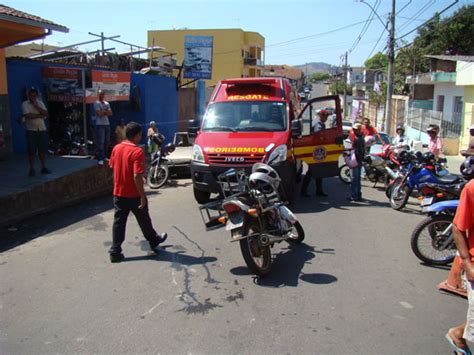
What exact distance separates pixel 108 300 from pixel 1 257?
7.36 feet

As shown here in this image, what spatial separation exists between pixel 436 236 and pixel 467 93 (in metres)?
16.4

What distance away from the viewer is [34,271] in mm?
5371

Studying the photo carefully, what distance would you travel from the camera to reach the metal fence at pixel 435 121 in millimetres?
19594

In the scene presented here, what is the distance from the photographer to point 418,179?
8.08m

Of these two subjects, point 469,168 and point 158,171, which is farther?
point 158,171

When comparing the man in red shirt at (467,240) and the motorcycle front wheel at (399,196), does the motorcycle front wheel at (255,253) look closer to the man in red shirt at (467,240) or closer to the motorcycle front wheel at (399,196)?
the man in red shirt at (467,240)

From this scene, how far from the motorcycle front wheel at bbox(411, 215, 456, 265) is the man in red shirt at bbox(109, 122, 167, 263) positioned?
3.42 metres

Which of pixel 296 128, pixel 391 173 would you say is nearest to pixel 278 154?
pixel 296 128

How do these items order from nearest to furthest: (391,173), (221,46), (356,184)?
(356,184) → (391,173) → (221,46)

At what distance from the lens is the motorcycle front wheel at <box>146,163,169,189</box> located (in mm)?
11164

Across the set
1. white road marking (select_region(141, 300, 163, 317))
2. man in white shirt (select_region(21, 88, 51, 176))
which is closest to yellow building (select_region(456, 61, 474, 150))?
man in white shirt (select_region(21, 88, 51, 176))

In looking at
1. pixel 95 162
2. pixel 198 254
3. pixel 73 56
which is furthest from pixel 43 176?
pixel 73 56

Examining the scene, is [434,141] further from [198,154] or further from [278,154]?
[198,154]

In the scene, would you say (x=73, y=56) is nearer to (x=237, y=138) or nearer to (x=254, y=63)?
(x=237, y=138)
